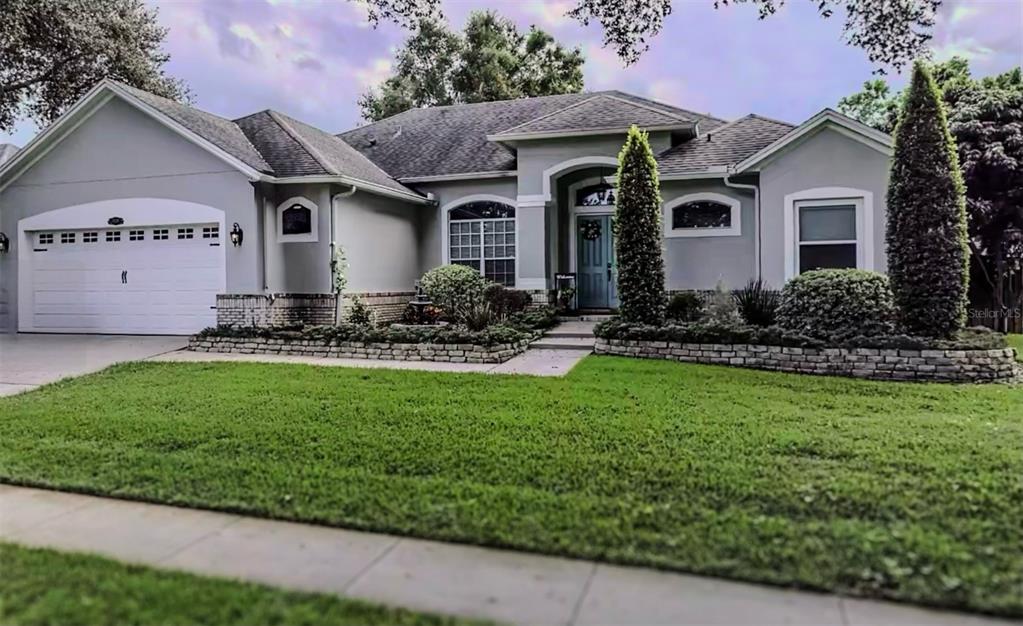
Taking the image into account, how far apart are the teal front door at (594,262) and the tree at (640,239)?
4.73m

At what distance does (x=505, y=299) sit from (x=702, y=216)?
14.7ft

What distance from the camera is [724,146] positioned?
13969 millimetres

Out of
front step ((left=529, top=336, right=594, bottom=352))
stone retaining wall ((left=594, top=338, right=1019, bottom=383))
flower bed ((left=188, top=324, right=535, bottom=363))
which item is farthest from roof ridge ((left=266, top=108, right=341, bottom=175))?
stone retaining wall ((left=594, top=338, right=1019, bottom=383))

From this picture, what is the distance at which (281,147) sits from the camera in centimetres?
1489

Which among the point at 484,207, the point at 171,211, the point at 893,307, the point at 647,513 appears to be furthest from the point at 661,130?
the point at 647,513

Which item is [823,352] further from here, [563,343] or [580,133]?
[580,133]

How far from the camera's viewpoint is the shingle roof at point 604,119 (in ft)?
47.1

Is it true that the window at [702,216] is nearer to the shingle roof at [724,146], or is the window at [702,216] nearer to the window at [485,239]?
the shingle roof at [724,146]

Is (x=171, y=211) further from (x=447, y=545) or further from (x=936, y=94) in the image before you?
(x=936, y=94)

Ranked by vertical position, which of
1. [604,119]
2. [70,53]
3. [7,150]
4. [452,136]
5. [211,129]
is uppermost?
[70,53]

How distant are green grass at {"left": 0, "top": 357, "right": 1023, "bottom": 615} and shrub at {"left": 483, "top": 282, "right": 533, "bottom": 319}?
5305mm

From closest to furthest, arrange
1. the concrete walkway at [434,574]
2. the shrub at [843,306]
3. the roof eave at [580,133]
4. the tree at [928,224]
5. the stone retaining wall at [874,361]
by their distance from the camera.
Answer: the concrete walkway at [434,574], the stone retaining wall at [874,361], the tree at [928,224], the shrub at [843,306], the roof eave at [580,133]

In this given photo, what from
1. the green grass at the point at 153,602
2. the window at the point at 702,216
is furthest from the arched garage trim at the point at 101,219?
the green grass at the point at 153,602

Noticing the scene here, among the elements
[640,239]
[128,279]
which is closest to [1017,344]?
[640,239]
